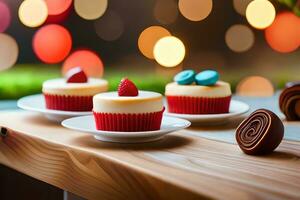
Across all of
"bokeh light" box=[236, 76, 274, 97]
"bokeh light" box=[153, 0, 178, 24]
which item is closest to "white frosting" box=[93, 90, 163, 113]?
"bokeh light" box=[153, 0, 178, 24]

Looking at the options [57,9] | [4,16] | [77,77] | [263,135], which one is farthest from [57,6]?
[263,135]

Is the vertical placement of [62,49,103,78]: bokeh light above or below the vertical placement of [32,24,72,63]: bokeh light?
below

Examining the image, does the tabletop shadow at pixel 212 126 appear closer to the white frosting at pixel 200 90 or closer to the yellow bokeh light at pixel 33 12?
the white frosting at pixel 200 90

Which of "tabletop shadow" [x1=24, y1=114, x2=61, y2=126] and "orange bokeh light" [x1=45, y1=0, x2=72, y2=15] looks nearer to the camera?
"tabletop shadow" [x1=24, y1=114, x2=61, y2=126]

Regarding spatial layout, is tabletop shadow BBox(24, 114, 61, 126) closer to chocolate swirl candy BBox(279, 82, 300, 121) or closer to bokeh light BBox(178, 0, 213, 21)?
chocolate swirl candy BBox(279, 82, 300, 121)

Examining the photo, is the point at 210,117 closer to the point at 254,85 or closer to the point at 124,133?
the point at 124,133

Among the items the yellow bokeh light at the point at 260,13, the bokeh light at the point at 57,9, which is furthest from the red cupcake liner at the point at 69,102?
the yellow bokeh light at the point at 260,13
